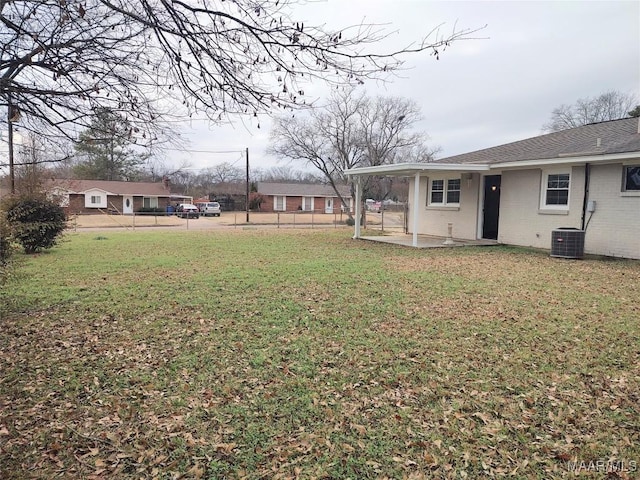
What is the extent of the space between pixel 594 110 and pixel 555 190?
90.6ft

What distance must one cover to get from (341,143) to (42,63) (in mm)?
25580

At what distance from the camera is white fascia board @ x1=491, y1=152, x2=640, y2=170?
979cm

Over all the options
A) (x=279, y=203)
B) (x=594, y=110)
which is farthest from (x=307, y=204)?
(x=594, y=110)

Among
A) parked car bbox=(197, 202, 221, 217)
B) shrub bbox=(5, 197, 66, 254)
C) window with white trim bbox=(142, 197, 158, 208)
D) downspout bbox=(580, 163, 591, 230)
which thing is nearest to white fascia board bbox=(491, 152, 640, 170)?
downspout bbox=(580, 163, 591, 230)

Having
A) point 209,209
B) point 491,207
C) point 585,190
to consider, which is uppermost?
point 585,190

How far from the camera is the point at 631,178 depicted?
33.7 feet

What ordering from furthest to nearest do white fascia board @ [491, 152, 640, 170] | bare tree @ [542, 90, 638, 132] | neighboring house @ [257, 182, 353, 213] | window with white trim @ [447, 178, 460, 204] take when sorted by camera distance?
neighboring house @ [257, 182, 353, 213], bare tree @ [542, 90, 638, 132], window with white trim @ [447, 178, 460, 204], white fascia board @ [491, 152, 640, 170]

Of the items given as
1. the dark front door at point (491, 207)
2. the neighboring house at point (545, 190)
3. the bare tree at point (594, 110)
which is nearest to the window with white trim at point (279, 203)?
the bare tree at point (594, 110)

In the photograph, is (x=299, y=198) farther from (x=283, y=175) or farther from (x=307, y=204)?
(x=283, y=175)

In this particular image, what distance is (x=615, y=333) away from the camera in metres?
4.70

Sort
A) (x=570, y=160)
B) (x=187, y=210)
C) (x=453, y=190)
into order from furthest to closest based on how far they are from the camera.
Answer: (x=187, y=210) < (x=453, y=190) < (x=570, y=160)

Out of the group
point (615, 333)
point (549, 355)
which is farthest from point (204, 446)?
point (615, 333)

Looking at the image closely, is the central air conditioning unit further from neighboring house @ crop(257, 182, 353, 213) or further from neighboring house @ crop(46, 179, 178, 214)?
neighboring house @ crop(46, 179, 178, 214)

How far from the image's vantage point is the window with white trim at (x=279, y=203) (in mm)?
50094
